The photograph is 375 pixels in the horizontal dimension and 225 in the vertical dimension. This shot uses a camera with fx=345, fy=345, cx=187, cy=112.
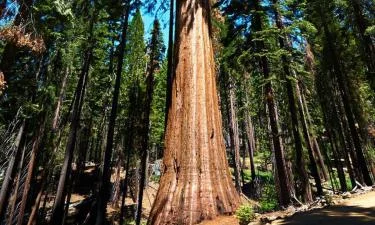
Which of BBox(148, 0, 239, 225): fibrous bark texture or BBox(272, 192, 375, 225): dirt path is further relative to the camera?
BBox(272, 192, 375, 225): dirt path

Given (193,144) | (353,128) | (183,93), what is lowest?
(193,144)

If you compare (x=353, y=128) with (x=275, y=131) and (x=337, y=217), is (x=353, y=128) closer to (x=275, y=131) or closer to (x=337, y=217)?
(x=275, y=131)

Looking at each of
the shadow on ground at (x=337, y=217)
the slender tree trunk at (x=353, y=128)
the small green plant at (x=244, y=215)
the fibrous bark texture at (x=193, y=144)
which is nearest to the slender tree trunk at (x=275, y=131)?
the slender tree trunk at (x=353, y=128)

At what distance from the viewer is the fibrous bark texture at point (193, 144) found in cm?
561

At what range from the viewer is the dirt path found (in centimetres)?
609

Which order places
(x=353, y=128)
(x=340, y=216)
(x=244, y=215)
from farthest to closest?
(x=353, y=128)
(x=340, y=216)
(x=244, y=215)

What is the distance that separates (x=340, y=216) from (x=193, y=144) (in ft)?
10.7

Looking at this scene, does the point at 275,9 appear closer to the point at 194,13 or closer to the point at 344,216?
the point at 194,13

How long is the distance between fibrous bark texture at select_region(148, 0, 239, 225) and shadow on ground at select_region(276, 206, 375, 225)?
1331 millimetres

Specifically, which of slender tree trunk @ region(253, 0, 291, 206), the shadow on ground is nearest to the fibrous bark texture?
the shadow on ground

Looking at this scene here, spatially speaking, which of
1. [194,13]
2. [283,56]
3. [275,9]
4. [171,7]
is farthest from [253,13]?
[194,13]

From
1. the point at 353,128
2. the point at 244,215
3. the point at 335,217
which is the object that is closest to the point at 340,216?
the point at 335,217

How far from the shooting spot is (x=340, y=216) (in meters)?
6.64

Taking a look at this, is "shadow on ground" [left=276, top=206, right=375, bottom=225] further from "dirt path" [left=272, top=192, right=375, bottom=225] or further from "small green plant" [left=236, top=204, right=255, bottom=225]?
"small green plant" [left=236, top=204, right=255, bottom=225]
